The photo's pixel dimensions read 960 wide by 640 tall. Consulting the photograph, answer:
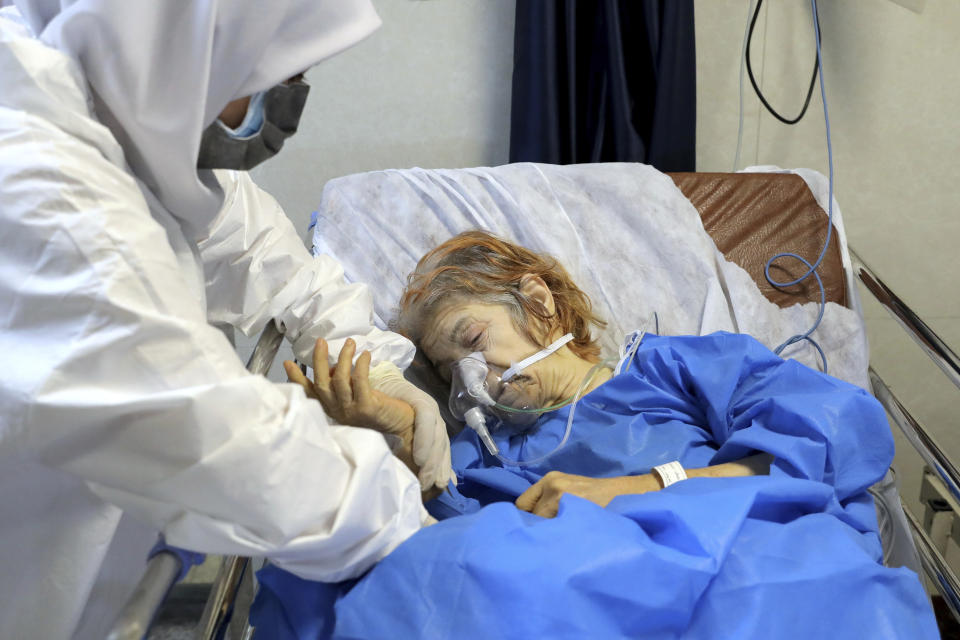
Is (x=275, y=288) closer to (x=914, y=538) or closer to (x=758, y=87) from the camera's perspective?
(x=914, y=538)

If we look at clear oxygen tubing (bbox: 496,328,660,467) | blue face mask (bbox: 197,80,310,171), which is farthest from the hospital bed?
blue face mask (bbox: 197,80,310,171)

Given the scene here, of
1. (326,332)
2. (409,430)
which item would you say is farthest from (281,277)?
(409,430)

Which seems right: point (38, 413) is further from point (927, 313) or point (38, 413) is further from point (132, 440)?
point (927, 313)

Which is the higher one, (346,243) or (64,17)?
(64,17)

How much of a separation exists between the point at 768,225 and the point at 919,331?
0.61 meters

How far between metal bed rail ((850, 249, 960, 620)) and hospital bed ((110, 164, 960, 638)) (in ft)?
0.55

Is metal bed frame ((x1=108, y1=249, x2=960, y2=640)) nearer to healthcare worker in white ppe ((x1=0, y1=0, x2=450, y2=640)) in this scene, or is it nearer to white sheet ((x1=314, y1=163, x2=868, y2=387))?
healthcare worker in white ppe ((x1=0, y1=0, x2=450, y2=640))

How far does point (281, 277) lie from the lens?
161cm

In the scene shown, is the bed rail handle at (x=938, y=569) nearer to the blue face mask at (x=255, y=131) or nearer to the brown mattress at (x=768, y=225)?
the brown mattress at (x=768, y=225)

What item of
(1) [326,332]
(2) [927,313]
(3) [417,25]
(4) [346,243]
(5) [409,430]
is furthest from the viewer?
(2) [927,313]

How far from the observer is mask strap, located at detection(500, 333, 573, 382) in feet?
5.39

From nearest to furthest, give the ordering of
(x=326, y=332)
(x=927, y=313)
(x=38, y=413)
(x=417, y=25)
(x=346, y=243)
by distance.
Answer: (x=38, y=413) → (x=326, y=332) → (x=346, y=243) → (x=417, y=25) → (x=927, y=313)

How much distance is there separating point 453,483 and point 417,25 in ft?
5.22

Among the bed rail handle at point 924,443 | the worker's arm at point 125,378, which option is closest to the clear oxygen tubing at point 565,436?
the bed rail handle at point 924,443
